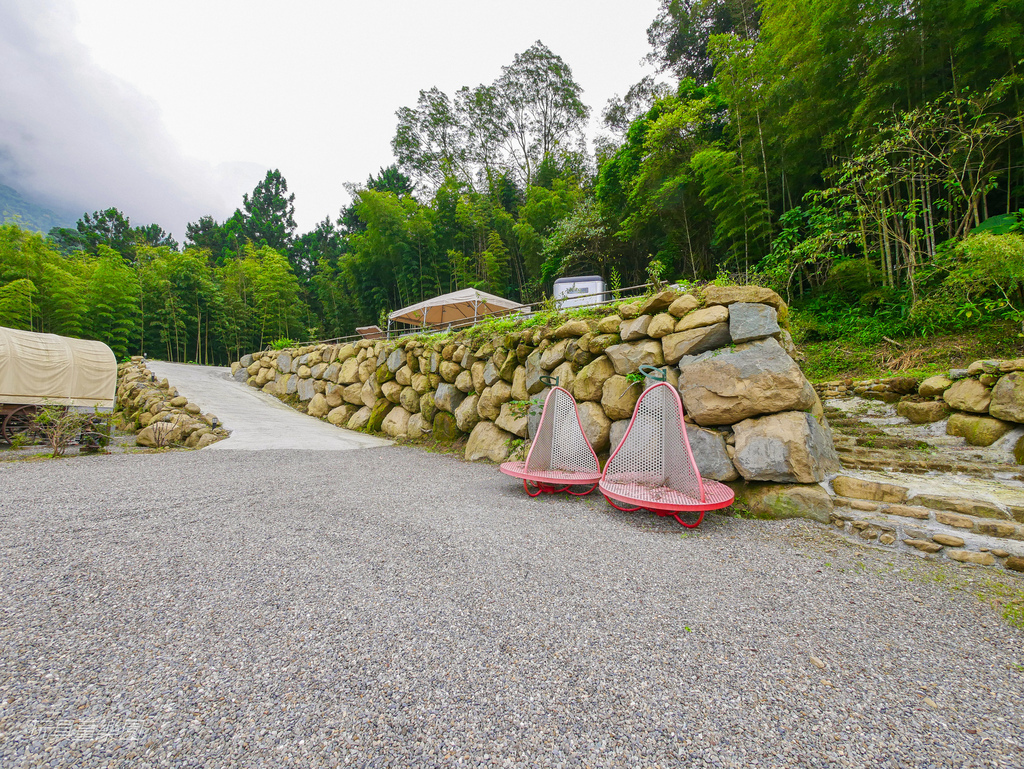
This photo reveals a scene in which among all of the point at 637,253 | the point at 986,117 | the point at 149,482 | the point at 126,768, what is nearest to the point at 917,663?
the point at 126,768

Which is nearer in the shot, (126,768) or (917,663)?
(126,768)

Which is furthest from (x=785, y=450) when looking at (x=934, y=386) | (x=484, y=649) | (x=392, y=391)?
(x=392, y=391)

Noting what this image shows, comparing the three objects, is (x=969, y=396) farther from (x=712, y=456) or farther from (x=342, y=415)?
(x=342, y=415)

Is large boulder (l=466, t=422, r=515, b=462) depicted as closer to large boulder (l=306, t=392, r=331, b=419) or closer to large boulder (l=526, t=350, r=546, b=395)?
large boulder (l=526, t=350, r=546, b=395)

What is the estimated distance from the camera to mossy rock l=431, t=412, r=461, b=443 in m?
5.71

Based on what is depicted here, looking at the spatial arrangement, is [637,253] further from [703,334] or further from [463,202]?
[703,334]

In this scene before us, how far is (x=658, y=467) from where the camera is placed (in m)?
2.92

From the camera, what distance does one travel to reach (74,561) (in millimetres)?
1935

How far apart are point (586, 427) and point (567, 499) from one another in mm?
793

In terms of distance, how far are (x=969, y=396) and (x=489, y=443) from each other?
4.50 meters

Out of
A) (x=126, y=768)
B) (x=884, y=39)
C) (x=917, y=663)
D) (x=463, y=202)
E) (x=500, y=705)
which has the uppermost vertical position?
(x=463, y=202)

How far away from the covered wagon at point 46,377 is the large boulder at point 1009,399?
9904mm

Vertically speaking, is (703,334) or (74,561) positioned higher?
(703,334)

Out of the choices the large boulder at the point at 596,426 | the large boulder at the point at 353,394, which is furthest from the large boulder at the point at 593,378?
the large boulder at the point at 353,394
